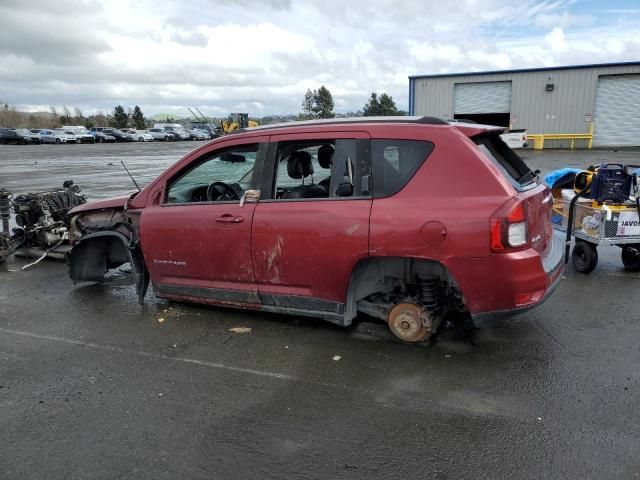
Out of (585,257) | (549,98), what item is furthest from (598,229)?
(549,98)

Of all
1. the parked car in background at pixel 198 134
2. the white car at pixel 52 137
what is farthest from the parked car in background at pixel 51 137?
the parked car in background at pixel 198 134

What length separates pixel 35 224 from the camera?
290 inches

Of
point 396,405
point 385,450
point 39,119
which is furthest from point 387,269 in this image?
point 39,119

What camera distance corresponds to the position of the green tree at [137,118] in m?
89.3

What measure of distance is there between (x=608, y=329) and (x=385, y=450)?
2692mm

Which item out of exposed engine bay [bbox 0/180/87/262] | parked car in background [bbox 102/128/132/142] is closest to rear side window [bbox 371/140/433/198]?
exposed engine bay [bbox 0/180/87/262]

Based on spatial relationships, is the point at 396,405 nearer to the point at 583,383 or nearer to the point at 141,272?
the point at 583,383

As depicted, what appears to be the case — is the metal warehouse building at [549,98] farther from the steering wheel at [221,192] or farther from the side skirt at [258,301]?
the side skirt at [258,301]

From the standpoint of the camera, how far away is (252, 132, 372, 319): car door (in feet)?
13.0

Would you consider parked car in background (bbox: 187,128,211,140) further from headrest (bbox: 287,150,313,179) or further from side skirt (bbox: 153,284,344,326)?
headrest (bbox: 287,150,313,179)

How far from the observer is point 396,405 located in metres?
3.35

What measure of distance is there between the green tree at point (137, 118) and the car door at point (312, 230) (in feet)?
301

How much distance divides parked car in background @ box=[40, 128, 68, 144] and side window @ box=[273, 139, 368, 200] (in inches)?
2309

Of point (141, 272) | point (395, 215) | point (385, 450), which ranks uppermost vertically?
point (395, 215)
